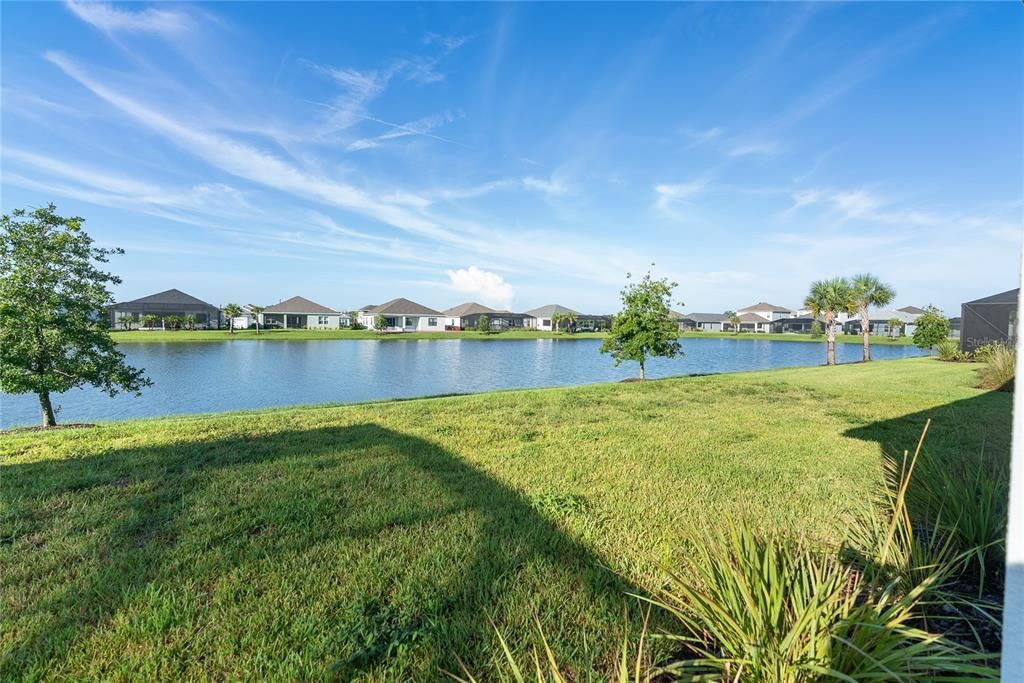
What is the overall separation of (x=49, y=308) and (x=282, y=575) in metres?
8.65

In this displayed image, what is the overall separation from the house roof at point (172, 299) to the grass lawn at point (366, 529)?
85.9 metres

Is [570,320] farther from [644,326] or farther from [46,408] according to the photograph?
[46,408]

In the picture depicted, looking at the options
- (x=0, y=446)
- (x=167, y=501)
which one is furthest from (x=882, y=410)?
(x=0, y=446)

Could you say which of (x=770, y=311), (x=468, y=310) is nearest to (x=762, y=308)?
(x=770, y=311)

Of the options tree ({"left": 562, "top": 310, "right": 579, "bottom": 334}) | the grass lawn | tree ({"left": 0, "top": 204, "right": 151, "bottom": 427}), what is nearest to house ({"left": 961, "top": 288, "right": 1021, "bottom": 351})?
the grass lawn

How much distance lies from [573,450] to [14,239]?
995 centimetres

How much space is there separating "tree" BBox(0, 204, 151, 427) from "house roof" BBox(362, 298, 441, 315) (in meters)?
77.6

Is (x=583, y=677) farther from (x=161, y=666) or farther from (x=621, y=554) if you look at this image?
(x=161, y=666)

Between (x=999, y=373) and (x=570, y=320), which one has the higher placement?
(x=570, y=320)

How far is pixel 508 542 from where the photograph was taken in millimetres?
2986

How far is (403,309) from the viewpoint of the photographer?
3413 inches

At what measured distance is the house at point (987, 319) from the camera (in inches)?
926

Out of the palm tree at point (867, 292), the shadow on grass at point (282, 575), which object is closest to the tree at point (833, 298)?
the palm tree at point (867, 292)

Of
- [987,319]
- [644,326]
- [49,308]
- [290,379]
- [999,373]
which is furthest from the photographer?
[987,319]
